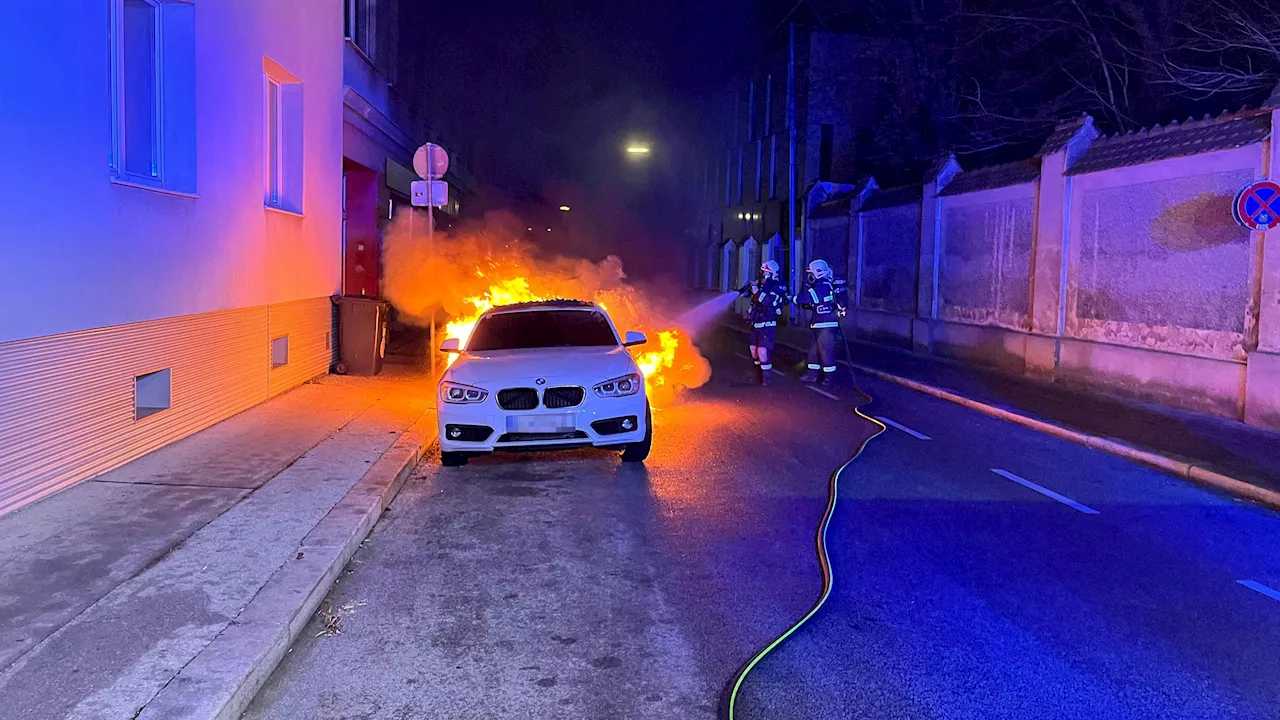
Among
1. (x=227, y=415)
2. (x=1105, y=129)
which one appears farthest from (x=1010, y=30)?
(x=227, y=415)

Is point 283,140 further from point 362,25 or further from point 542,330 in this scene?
point 362,25

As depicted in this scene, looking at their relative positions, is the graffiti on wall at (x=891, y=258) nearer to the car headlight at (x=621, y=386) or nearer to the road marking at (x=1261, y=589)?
the car headlight at (x=621, y=386)

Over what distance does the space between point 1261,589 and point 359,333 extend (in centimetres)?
1135

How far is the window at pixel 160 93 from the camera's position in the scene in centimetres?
819

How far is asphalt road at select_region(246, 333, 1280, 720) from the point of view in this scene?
4.03 metres

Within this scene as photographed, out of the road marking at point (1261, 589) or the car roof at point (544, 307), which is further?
the car roof at point (544, 307)

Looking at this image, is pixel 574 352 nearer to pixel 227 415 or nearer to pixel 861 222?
pixel 227 415

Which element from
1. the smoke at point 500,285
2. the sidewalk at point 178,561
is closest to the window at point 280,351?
the sidewalk at point 178,561

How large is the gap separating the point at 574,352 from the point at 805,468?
7.54 ft

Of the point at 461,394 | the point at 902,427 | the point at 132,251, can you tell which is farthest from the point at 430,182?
the point at 902,427

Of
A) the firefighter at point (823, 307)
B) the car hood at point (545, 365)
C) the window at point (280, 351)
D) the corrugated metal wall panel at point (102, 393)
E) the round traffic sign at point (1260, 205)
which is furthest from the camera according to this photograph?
the firefighter at point (823, 307)

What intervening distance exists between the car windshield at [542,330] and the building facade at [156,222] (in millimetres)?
2486

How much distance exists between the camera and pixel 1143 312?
12625 mm

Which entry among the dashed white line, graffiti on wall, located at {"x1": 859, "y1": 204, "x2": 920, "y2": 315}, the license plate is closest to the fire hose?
the license plate
